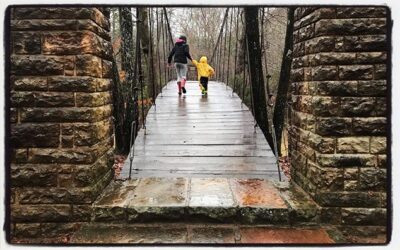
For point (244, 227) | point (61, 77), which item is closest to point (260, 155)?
point (244, 227)

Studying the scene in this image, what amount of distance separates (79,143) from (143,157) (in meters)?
1.43

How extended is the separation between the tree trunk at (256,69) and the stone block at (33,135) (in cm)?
389

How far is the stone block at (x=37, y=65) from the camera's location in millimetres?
2453

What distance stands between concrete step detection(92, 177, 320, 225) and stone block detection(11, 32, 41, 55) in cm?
119

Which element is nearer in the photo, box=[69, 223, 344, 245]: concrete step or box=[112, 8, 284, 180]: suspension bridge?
box=[69, 223, 344, 245]: concrete step

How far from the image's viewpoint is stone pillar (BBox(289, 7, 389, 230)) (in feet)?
8.04

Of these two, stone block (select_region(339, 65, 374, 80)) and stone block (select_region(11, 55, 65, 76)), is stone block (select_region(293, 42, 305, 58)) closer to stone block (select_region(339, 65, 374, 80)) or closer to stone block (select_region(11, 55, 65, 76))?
stone block (select_region(339, 65, 374, 80))

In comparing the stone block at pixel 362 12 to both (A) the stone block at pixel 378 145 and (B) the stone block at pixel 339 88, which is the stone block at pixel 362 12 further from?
(A) the stone block at pixel 378 145

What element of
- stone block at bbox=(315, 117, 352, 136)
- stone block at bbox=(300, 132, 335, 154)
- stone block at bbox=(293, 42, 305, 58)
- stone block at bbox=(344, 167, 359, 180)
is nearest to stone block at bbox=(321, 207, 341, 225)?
stone block at bbox=(344, 167, 359, 180)

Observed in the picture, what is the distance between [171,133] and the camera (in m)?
4.71

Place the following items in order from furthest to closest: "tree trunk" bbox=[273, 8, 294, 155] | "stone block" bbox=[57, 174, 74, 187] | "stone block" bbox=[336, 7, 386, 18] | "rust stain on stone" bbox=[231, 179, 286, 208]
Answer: "tree trunk" bbox=[273, 8, 294, 155] → "rust stain on stone" bbox=[231, 179, 286, 208] → "stone block" bbox=[57, 174, 74, 187] → "stone block" bbox=[336, 7, 386, 18]

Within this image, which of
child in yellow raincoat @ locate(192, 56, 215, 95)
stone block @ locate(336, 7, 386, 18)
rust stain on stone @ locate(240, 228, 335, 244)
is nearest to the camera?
rust stain on stone @ locate(240, 228, 335, 244)

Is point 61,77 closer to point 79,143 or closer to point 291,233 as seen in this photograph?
point 79,143

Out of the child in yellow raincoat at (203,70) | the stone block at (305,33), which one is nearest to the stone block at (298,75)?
the stone block at (305,33)
